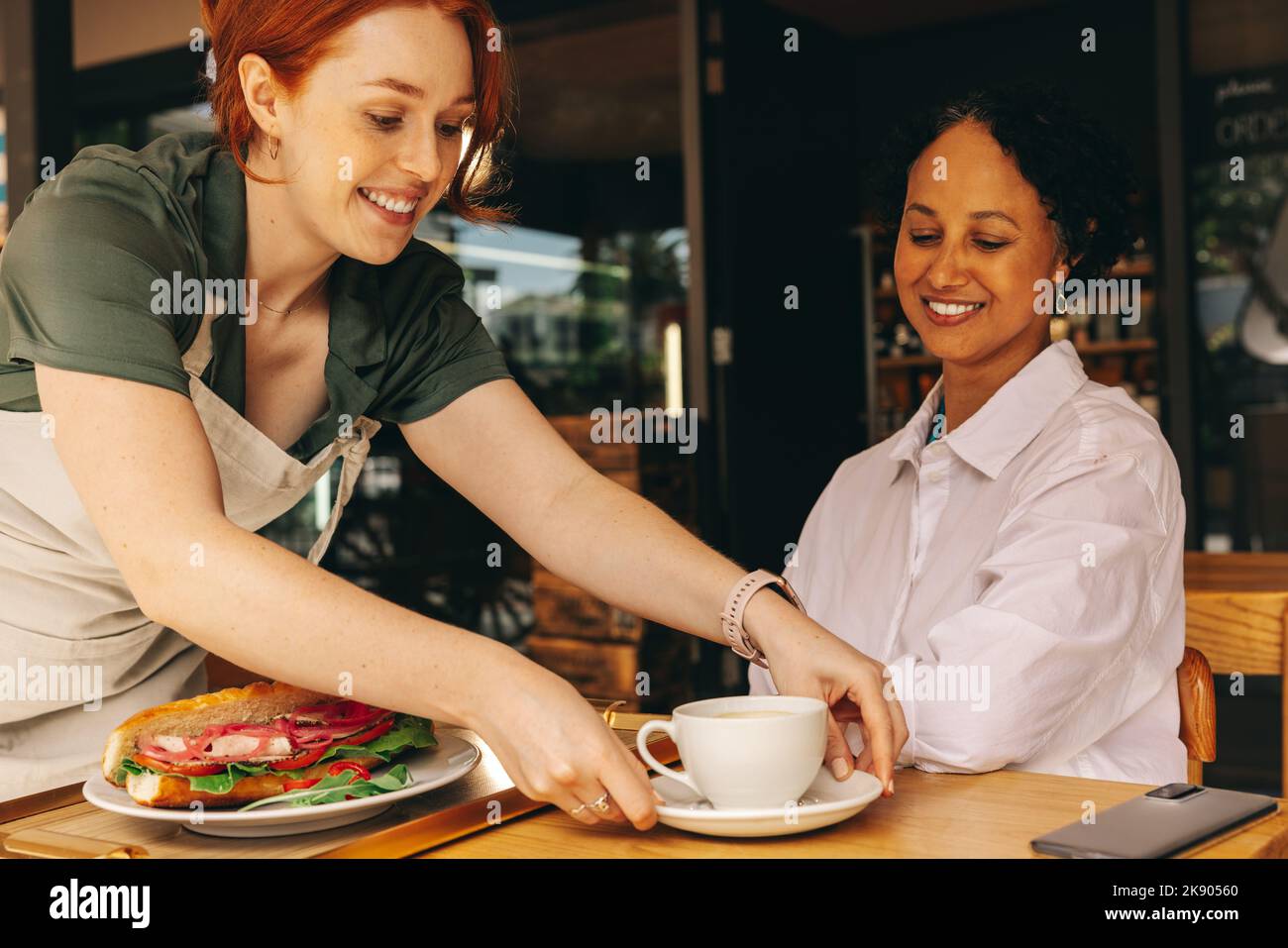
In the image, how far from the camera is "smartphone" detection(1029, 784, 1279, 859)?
0.79 m

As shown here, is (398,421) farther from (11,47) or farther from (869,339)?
(869,339)

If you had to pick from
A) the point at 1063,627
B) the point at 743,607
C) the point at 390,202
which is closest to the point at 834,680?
the point at 743,607

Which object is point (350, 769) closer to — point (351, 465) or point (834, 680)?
point (834, 680)

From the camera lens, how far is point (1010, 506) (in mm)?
1520

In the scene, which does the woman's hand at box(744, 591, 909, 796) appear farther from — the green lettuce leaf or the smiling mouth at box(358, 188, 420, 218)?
the smiling mouth at box(358, 188, 420, 218)

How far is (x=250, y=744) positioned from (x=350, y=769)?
0.23 feet

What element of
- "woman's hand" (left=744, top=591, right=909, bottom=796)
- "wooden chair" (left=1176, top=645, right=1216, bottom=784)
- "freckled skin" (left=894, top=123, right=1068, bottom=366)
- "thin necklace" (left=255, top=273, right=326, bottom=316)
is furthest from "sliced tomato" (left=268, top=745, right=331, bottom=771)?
"freckled skin" (left=894, top=123, right=1068, bottom=366)

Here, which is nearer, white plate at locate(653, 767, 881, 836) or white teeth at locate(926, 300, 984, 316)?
white plate at locate(653, 767, 881, 836)

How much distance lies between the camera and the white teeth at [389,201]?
121cm

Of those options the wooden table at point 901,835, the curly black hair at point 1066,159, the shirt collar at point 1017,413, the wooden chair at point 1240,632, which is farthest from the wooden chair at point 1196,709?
the curly black hair at point 1066,159

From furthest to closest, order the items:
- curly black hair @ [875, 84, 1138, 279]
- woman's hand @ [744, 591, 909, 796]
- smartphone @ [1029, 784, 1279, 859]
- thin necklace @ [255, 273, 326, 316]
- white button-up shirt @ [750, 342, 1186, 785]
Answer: curly black hair @ [875, 84, 1138, 279], thin necklace @ [255, 273, 326, 316], white button-up shirt @ [750, 342, 1186, 785], woman's hand @ [744, 591, 909, 796], smartphone @ [1029, 784, 1279, 859]

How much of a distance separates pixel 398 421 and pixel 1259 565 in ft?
4.93

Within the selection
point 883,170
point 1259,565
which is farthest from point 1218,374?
point 883,170

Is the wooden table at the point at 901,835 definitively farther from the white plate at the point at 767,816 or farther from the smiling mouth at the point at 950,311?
the smiling mouth at the point at 950,311
